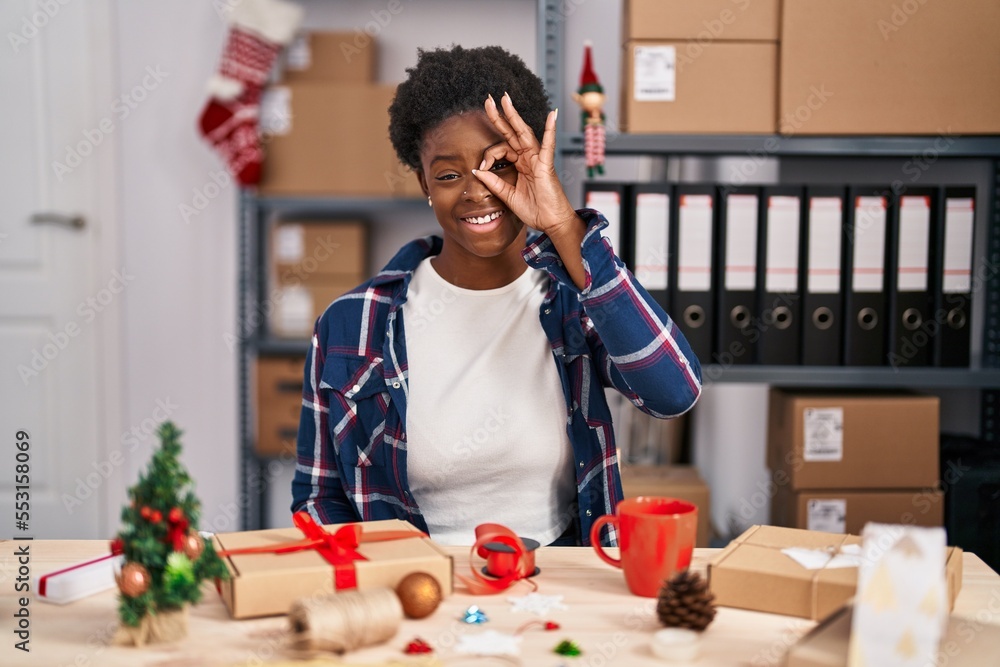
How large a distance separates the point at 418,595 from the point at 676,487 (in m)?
1.29

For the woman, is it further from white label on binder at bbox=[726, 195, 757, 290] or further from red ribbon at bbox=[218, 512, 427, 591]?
white label on binder at bbox=[726, 195, 757, 290]

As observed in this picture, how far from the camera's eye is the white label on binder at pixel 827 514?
1.85m

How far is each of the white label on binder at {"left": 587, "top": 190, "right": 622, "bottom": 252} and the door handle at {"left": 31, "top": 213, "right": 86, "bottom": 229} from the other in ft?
5.91

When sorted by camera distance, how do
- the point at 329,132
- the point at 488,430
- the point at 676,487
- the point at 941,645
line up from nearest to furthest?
the point at 941,645, the point at 488,430, the point at 676,487, the point at 329,132

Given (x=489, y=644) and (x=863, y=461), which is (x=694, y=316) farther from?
(x=489, y=644)

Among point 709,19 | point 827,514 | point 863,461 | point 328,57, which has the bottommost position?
point 827,514

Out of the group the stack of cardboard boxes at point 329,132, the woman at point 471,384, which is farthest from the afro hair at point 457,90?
the stack of cardboard boxes at point 329,132

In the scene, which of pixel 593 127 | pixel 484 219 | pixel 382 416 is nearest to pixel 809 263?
pixel 593 127

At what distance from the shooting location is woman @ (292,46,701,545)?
1254 mm

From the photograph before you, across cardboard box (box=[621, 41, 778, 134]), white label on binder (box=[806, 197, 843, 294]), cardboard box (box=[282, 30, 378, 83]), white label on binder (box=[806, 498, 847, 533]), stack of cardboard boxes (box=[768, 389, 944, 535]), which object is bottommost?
white label on binder (box=[806, 498, 847, 533])

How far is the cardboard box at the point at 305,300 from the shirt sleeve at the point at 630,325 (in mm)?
1547

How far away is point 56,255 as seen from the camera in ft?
9.29

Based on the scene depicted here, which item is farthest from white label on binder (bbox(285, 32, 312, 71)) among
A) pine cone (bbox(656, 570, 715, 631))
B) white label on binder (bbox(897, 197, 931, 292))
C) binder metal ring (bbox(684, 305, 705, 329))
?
pine cone (bbox(656, 570, 715, 631))

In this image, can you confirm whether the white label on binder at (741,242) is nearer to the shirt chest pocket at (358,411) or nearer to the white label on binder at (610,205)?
the white label on binder at (610,205)
